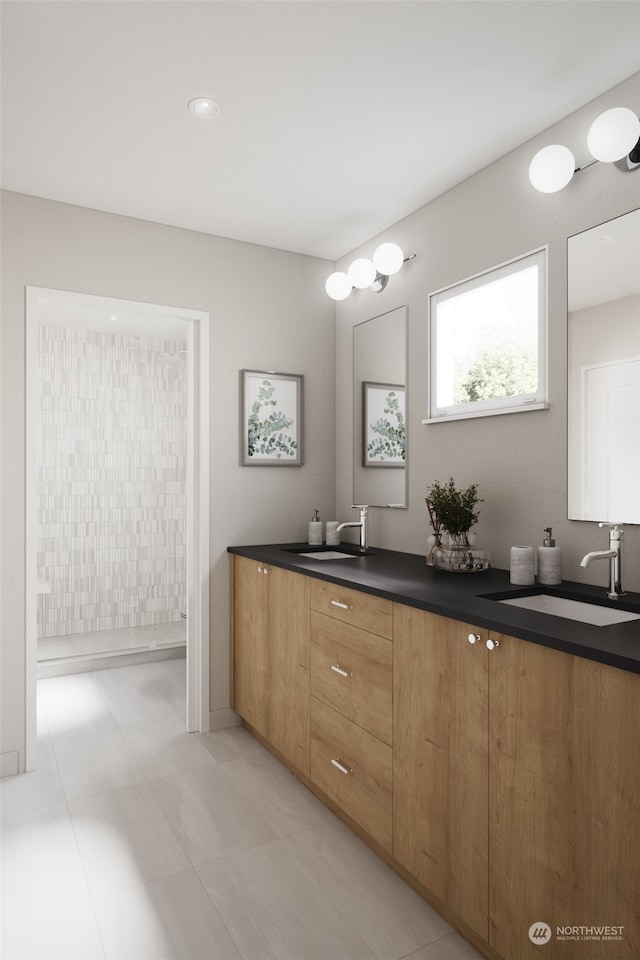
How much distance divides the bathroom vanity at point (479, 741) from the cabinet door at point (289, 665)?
0.4 inches

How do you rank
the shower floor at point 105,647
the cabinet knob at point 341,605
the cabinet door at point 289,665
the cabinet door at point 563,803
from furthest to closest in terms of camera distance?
the shower floor at point 105,647 → the cabinet door at point 289,665 → the cabinet knob at point 341,605 → the cabinet door at point 563,803

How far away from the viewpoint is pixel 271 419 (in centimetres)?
323

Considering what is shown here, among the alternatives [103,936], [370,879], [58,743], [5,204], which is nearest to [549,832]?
[370,879]

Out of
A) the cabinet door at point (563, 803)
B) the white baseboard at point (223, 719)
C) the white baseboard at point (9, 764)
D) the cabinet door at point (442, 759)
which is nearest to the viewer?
the cabinet door at point (563, 803)

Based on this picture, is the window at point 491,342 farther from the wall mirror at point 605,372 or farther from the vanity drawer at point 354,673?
the vanity drawer at point 354,673

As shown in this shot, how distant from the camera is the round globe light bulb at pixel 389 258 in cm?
276

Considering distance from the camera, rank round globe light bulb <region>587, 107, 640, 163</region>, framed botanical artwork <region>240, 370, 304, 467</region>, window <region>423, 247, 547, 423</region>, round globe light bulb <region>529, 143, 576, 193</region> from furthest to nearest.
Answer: framed botanical artwork <region>240, 370, 304, 467</region> < window <region>423, 247, 547, 423</region> < round globe light bulb <region>529, 143, 576, 193</region> < round globe light bulb <region>587, 107, 640, 163</region>

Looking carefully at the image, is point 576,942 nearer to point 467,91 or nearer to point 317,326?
point 467,91

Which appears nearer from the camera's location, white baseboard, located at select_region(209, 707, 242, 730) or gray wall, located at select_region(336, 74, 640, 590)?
gray wall, located at select_region(336, 74, 640, 590)

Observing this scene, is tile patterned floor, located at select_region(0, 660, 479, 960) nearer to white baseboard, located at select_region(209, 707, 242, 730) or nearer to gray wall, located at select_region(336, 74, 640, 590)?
white baseboard, located at select_region(209, 707, 242, 730)

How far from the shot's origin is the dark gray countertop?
4.09ft

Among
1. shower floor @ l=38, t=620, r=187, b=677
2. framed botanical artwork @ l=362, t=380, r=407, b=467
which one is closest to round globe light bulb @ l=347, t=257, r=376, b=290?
framed botanical artwork @ l=362, t=380, r=407, b=467

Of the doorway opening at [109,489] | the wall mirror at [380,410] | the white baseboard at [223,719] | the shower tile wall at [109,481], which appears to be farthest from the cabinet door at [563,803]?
the shower tile wall at [109,481]

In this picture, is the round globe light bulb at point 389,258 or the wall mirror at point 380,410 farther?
the wall mirror at point 380,410
